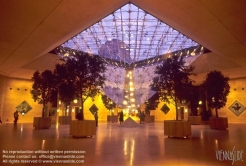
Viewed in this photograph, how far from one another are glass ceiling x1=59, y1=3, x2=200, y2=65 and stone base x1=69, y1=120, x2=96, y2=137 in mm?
10594

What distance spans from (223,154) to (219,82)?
9762mm

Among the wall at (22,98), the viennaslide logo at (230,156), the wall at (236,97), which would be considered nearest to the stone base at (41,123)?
the wall at (22,98)

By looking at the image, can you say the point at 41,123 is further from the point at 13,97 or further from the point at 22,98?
the point at 22,98

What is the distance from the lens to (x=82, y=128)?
838 centimetres

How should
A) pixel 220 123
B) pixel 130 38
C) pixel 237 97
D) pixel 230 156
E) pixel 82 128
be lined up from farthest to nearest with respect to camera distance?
pixel 237 97 < pixel 130 38 < pixel 220 123 < pixel 82 128 < pixel 230 156

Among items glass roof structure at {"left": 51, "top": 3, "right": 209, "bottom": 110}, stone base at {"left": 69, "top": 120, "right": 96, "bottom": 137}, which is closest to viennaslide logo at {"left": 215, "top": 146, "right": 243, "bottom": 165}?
stone base at {"left": 69, "top": 120, "right": 96, "bottom": 137}

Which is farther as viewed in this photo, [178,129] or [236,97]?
[236,97]

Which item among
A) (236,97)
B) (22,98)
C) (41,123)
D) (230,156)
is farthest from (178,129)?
(22,98)

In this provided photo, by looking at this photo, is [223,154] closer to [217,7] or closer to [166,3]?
[217,7]

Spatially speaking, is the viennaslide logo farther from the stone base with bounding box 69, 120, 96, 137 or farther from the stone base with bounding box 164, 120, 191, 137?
the stone base with bounding box 69, 120, 96, 137

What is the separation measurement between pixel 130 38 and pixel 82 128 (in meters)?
14.4

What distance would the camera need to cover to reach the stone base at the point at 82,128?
328 inches

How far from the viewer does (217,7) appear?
7887 millimetres

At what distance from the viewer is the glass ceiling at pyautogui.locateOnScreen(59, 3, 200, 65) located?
55.7 feet
